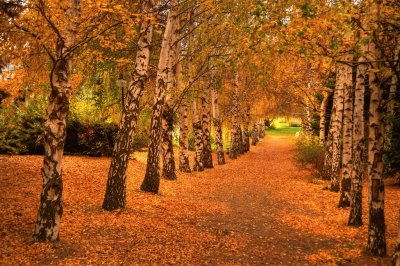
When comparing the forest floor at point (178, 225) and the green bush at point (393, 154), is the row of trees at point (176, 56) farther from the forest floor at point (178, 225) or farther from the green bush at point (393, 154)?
the green bush at point (393, 154)

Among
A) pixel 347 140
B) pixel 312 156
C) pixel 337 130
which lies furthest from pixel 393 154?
pixel 312 156

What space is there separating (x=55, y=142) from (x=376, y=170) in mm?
6060

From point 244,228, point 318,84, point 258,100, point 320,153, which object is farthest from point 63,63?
point 258,100

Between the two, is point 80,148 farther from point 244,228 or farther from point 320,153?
point 320,153

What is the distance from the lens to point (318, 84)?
75.6 ft

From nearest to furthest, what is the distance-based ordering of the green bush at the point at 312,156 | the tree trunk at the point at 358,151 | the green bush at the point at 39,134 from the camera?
the tree trunk at the point at 358,151, the green bush at the point at 39,134, the green bush at the point at 312,156

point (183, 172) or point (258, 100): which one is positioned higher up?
point (258, 100)

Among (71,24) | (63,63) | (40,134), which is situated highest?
(71,24)

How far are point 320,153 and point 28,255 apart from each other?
16.0 meters

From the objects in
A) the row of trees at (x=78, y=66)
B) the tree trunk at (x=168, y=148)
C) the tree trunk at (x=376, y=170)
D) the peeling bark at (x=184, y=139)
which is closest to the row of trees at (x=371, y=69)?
the tree trunk at (x=376, y=170)

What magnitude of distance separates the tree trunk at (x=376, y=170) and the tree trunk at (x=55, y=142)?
5773 millimetres

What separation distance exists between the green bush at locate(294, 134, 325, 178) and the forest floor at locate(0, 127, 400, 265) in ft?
14.6

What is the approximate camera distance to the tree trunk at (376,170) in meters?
7.13

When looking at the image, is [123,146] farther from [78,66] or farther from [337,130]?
[337,130]
